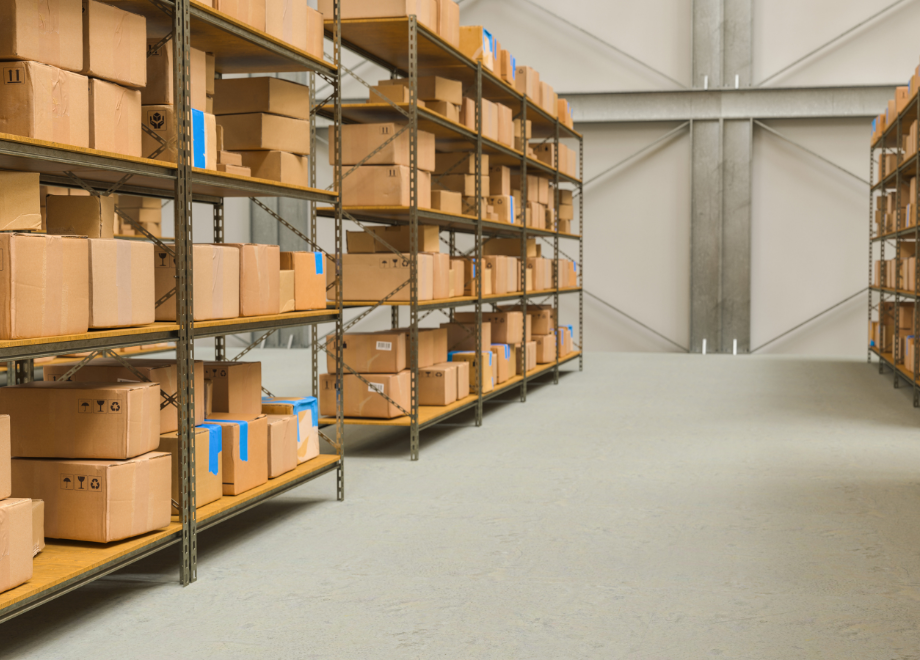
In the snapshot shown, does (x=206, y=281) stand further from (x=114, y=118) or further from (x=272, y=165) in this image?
(x=272, y=165)

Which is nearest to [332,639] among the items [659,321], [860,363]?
[860,363]

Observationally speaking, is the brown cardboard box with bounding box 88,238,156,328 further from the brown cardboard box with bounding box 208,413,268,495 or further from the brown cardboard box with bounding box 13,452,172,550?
the brown cardboard box with bounding box 208,413,268,495

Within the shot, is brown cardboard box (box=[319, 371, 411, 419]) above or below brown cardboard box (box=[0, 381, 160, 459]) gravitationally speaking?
below

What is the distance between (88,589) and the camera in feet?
12.5

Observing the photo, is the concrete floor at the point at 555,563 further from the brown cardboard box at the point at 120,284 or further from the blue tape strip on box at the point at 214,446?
the brown cardboard box at the point at 120,284

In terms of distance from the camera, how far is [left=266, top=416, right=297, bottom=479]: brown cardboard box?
4680mm

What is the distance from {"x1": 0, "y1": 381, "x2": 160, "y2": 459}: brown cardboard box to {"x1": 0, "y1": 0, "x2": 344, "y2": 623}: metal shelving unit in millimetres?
185

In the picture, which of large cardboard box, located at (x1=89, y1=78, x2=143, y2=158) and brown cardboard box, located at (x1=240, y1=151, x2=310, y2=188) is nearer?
large cardboard box, located at (x1=89, y1=78, x2=143, y2=158)

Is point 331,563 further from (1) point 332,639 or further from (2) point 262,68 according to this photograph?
(2) point 262,68

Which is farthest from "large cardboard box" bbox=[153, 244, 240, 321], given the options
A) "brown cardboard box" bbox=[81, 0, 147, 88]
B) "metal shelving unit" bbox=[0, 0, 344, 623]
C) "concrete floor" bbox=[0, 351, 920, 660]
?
"concrete floor" bbox=[0, 351, 920, 660]

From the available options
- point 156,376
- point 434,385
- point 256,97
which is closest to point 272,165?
point 256,97

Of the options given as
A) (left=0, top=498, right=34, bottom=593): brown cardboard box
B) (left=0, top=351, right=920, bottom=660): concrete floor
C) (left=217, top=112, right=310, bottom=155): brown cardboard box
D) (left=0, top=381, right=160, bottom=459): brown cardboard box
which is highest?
(left=217, top=112, right=310, bottom=155): brown cardboard box

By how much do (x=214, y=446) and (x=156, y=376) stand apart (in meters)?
0.42

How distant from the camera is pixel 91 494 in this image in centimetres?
346
